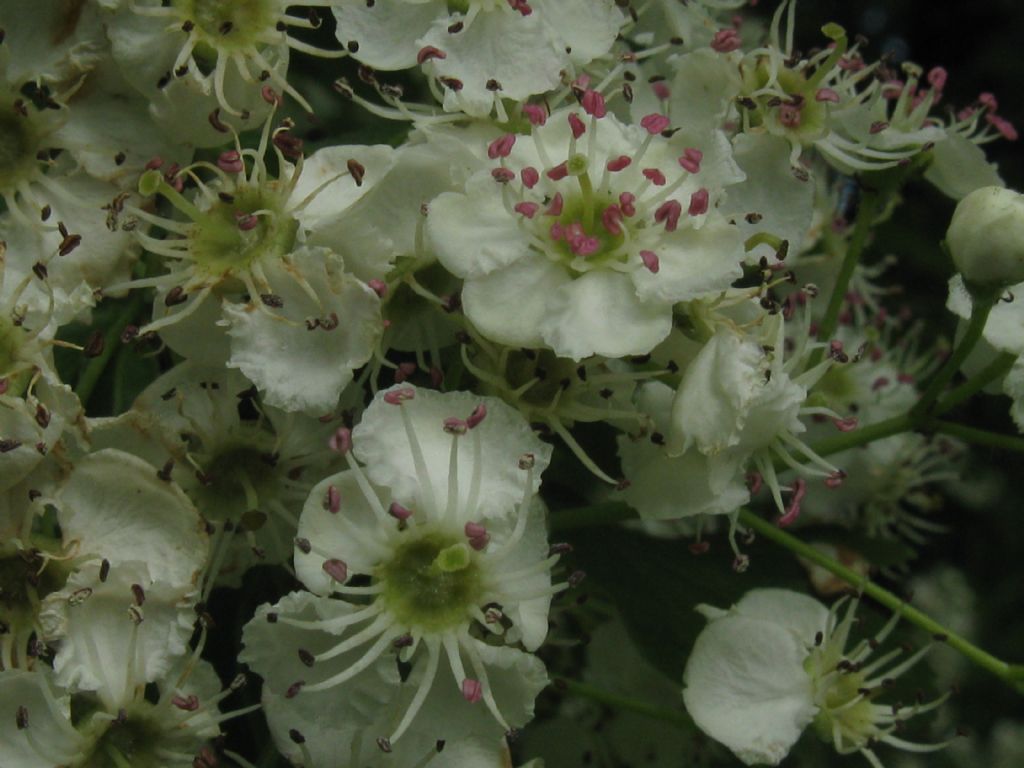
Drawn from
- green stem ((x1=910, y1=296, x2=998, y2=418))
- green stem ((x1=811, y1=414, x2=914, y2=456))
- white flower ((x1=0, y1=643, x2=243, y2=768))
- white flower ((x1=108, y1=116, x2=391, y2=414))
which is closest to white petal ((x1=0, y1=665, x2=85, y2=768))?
white flower ((x1=0, y1=643, x2=243, y2=768))

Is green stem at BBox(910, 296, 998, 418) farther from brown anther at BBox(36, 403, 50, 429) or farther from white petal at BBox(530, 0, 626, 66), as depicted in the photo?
brown anther at BBox(36, 403, 50, 429)

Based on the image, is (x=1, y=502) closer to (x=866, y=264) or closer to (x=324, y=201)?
(x=324, y=201)

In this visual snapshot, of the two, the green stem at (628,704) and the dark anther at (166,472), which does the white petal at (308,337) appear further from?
the green stem at (628,704)

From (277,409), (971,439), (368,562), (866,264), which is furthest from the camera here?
(866,264)

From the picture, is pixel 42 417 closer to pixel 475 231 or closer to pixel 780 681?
pixel 475 231

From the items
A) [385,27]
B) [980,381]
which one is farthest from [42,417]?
[980,381]

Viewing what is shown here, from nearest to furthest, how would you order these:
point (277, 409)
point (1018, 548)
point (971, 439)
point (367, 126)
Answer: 1. point (277, 409)
2. point (971, 439)
3. point (367, 126)
4. point (1018, 548)

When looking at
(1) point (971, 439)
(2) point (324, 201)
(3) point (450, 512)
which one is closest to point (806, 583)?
(1) point (971, 439)
